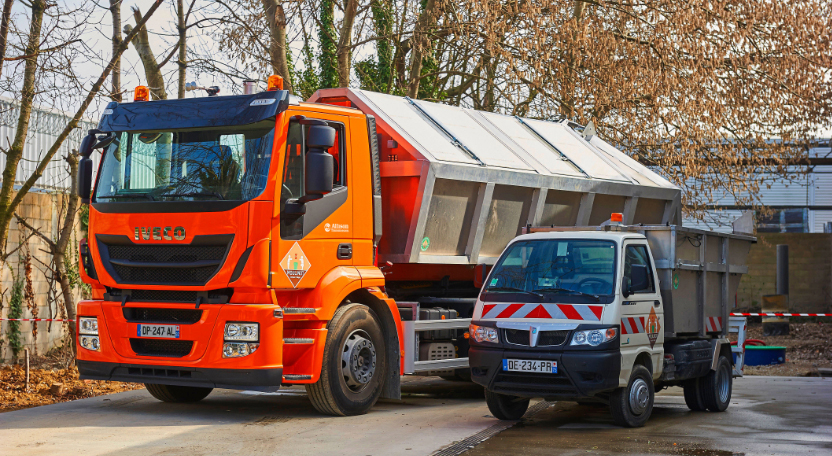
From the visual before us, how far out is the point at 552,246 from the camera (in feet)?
30.4

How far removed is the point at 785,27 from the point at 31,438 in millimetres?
15073

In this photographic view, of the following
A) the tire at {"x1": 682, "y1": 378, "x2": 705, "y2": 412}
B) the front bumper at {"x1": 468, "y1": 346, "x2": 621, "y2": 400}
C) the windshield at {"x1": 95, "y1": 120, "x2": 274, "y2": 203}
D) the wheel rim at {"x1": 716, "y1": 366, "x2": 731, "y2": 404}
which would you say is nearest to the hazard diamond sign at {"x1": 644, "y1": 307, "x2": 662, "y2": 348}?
the front bumper at {"x1": 468, "y1": 346, "x2": 621, "y2": 400}

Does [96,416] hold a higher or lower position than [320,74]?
lower

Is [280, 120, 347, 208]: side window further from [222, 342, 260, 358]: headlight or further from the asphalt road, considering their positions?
the asphalt road

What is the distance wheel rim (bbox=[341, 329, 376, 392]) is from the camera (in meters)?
9.30

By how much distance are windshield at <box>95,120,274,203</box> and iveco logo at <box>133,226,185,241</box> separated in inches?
11.5

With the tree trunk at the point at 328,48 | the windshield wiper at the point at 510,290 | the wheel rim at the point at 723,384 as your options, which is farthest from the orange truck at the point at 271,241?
the tree trunk at the point at 328,48

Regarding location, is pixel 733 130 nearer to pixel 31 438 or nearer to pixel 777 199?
pixel 31 438

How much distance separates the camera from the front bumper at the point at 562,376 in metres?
8.24

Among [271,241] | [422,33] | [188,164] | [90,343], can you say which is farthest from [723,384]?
[422,33]

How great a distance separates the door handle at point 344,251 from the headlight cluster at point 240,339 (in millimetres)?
1213

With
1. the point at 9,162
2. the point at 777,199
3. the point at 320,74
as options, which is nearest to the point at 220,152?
the point at 9,162

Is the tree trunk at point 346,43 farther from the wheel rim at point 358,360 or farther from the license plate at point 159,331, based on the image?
the license plate at point 159,331

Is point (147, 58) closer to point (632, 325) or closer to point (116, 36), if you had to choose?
point (116, 36)
